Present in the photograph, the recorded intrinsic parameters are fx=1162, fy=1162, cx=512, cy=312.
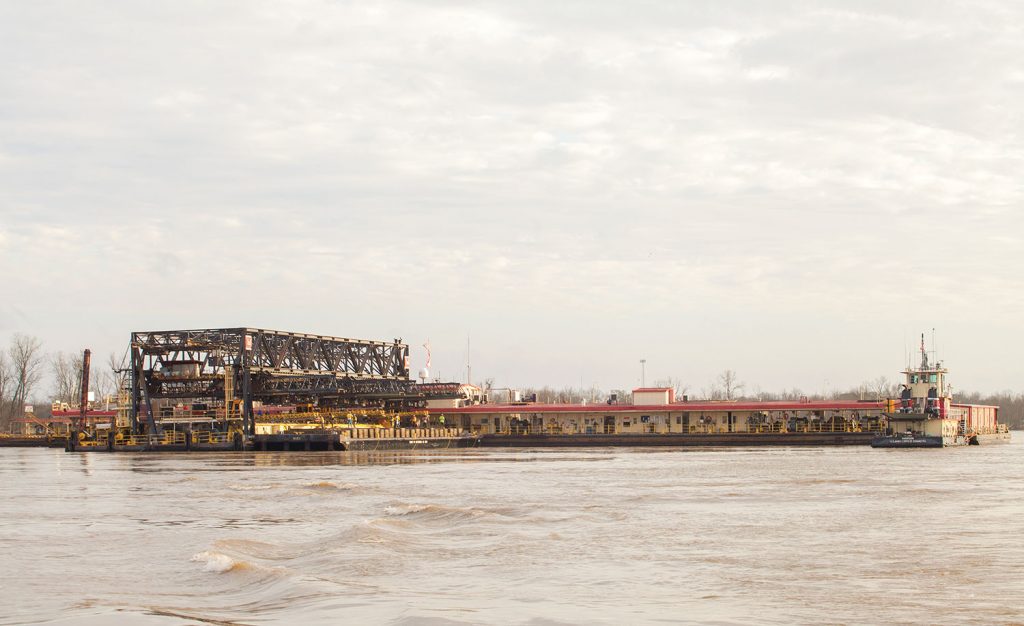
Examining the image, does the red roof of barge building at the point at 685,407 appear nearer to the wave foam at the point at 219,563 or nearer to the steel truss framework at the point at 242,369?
the steel truss framework at the point at 242,369

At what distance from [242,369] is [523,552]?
84.7 metres

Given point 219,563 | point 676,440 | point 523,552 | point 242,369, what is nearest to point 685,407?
point 676,440

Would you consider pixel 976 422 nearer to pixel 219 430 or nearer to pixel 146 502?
pixel 219 430

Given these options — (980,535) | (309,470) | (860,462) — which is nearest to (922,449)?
(860,462)

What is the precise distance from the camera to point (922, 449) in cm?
9669

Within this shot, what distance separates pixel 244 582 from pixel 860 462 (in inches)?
2146

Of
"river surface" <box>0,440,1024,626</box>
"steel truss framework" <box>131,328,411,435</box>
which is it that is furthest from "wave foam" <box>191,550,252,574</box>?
"steel truss framework" <box>131,328,411,435</box>

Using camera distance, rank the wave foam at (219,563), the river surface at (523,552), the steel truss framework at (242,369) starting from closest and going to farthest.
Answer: the river surface at (523,552)
the wave foam at (219,563)
the steel truss framework at (242,369)

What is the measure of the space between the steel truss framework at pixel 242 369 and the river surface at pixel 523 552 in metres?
56.5

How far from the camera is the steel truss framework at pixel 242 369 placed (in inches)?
4309

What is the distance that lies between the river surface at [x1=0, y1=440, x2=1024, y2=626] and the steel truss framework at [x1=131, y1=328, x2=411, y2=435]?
56.5 meters

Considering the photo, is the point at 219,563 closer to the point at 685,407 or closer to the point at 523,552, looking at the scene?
the point at 523,552

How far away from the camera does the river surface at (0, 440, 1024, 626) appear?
2011 cm

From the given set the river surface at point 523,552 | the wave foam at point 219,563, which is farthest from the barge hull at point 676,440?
the wave foam at point 219,563
